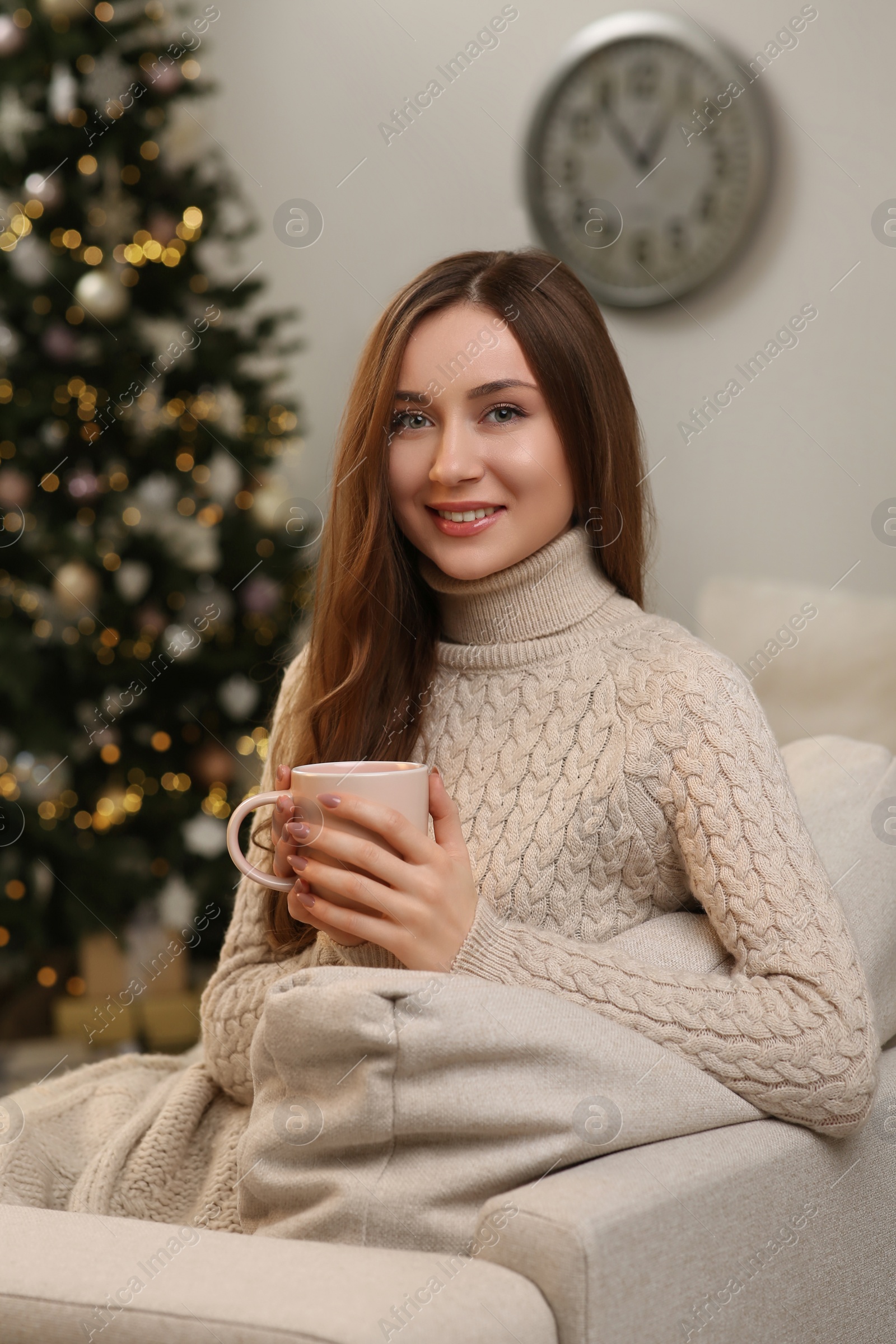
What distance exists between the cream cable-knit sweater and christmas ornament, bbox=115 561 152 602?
146 centimetres

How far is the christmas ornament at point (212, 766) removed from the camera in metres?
2.89

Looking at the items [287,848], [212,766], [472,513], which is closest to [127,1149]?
[287,848]

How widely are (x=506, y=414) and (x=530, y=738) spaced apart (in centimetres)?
34

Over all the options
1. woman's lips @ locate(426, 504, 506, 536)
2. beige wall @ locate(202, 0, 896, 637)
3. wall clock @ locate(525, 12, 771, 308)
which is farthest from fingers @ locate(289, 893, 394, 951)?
wall clock @ locate(525, 12, 771, 308)

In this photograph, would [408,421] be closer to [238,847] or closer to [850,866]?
[238,847]

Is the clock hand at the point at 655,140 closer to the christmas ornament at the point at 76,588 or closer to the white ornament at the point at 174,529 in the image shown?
the white ornament at the point at 174,529

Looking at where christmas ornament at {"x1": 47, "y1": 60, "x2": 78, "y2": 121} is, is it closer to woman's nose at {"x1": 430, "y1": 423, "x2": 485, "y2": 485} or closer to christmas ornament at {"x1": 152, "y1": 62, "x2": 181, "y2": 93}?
christmas ornament at {"x1": 152, "y1": 62, "x2": 181, "y2": 93}

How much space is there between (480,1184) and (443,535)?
26.1 inches

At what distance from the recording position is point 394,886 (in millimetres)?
980

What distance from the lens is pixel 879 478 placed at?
2.65 metres

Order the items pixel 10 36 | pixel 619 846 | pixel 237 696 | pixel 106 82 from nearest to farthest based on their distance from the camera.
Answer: pixel 619 846 → pixel 10 36 → pixel 106 82 → pixel 237 696

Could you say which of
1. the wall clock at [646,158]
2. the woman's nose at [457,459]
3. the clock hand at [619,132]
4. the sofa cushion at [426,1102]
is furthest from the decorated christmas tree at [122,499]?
the sofa cushion at [426,1102]

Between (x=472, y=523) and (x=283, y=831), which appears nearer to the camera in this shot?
(x=283, y=831)

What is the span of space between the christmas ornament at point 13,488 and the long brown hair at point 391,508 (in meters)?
1.57
